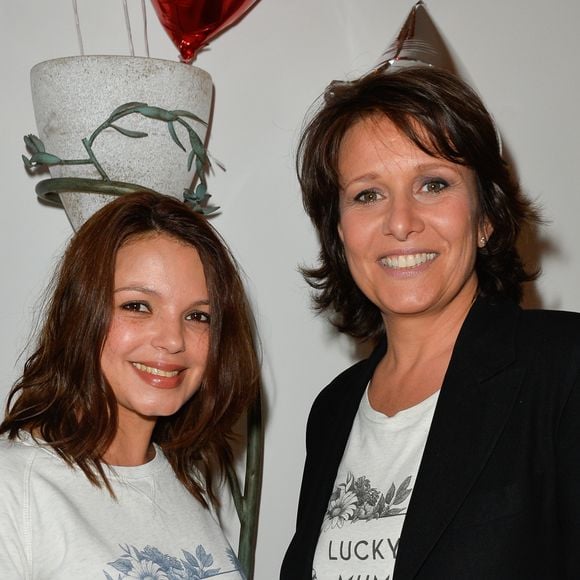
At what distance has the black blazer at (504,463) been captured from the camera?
1.22 metres

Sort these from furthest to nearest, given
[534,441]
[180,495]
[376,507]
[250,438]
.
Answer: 1. [250,438]
2. [180,495]
3. [376,507]
4. [534,441]

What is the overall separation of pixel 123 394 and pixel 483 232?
1.91 ft

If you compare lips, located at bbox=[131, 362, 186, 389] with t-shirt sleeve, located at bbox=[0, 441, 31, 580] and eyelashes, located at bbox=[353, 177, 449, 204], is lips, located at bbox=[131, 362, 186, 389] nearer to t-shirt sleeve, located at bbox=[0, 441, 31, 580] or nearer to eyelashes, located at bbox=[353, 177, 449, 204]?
t-shirt sleeve, located at bbox=[0, 441, 31, 580]

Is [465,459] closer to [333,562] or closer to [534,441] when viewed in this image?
[534,441]

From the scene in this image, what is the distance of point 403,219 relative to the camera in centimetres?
141

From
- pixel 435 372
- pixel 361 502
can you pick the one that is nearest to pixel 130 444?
pixel 361 502

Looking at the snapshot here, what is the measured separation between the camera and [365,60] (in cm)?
204

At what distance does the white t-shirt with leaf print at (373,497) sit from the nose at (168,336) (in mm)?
312

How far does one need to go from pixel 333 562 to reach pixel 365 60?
1055 mm

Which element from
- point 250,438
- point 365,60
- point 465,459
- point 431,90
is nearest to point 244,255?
point 250,438

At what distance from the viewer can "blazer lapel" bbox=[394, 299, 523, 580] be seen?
1.26 m

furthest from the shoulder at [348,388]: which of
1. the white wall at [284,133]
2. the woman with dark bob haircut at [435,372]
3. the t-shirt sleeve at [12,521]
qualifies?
the t-shirt sleeve at [12,521]

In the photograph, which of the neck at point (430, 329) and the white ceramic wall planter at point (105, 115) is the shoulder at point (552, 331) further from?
the white ceramic wall planter at point (105, 115)

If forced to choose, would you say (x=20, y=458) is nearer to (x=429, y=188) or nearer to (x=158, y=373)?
(x=158, y=373)
